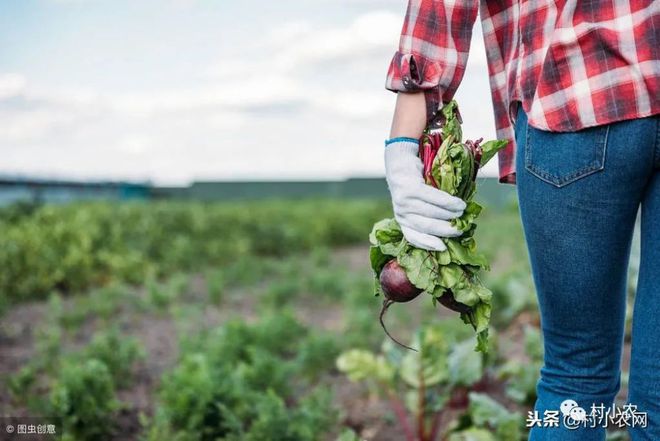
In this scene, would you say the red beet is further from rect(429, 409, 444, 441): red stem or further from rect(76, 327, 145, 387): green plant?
rect(76, 327, 145, 387): green plant

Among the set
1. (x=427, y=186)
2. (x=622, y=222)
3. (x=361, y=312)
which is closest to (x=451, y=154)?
(x=427, y=186)

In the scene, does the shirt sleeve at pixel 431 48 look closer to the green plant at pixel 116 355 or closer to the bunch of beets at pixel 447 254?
the bunch of beets at pixel 447 254

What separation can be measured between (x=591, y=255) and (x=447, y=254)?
300 millimetres

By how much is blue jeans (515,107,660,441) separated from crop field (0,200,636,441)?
3.15 feet

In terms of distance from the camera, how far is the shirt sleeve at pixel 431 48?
1.81 meters

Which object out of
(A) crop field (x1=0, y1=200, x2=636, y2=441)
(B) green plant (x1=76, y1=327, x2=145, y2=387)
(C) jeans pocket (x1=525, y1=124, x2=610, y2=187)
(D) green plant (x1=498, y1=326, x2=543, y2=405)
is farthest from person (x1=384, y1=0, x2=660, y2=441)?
(B) green plant (x1=76, y1=327, x2=145, y2=387)

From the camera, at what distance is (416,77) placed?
5.97ft

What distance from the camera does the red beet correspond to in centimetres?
173

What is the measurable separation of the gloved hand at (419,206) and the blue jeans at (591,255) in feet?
0.54

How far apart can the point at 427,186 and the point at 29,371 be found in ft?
8.98

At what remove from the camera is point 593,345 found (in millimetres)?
1744

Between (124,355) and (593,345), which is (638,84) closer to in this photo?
(593,345)

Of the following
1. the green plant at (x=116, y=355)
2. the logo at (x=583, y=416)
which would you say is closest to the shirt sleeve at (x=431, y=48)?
the logo at (x=583, y=416)

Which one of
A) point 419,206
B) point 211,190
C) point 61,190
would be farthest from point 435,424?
point 211,190
